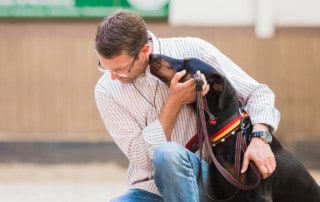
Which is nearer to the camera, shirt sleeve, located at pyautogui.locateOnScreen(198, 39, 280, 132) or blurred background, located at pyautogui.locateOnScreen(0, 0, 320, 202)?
shirt sleeve, located at pyautogui.locateOnScreen(198, 39, 280, 132)

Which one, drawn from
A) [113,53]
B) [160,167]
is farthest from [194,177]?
[113,53]

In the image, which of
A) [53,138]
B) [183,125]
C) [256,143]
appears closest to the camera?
[256,143]

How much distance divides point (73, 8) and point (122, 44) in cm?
385

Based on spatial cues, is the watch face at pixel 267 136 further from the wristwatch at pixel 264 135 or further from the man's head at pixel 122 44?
the man's head at pixel 122 44

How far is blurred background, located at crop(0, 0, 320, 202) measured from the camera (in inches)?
252

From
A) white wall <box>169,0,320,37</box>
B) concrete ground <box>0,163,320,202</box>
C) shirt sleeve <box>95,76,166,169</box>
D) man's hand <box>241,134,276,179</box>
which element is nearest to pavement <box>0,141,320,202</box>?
concrete ground <box>0,163,320,202</box>

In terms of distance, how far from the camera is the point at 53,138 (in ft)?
21.0

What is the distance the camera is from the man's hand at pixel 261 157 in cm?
261

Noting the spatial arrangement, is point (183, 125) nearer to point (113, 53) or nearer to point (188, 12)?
point (113, 53)

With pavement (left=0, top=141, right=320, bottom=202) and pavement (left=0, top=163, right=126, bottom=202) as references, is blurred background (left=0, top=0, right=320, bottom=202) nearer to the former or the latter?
pavement (left=0, top=141, right=320, bottom=202)

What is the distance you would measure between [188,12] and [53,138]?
1.59 m

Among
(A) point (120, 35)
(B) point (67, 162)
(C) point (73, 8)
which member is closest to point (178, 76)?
(A) point (120, 35)

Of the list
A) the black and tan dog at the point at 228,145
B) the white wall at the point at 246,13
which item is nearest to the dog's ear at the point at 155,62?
the black and tan dog at the point at 228,145

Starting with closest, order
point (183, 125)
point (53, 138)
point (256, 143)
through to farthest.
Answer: point (256, 143) → point (183, 125) → point (53, 138)
